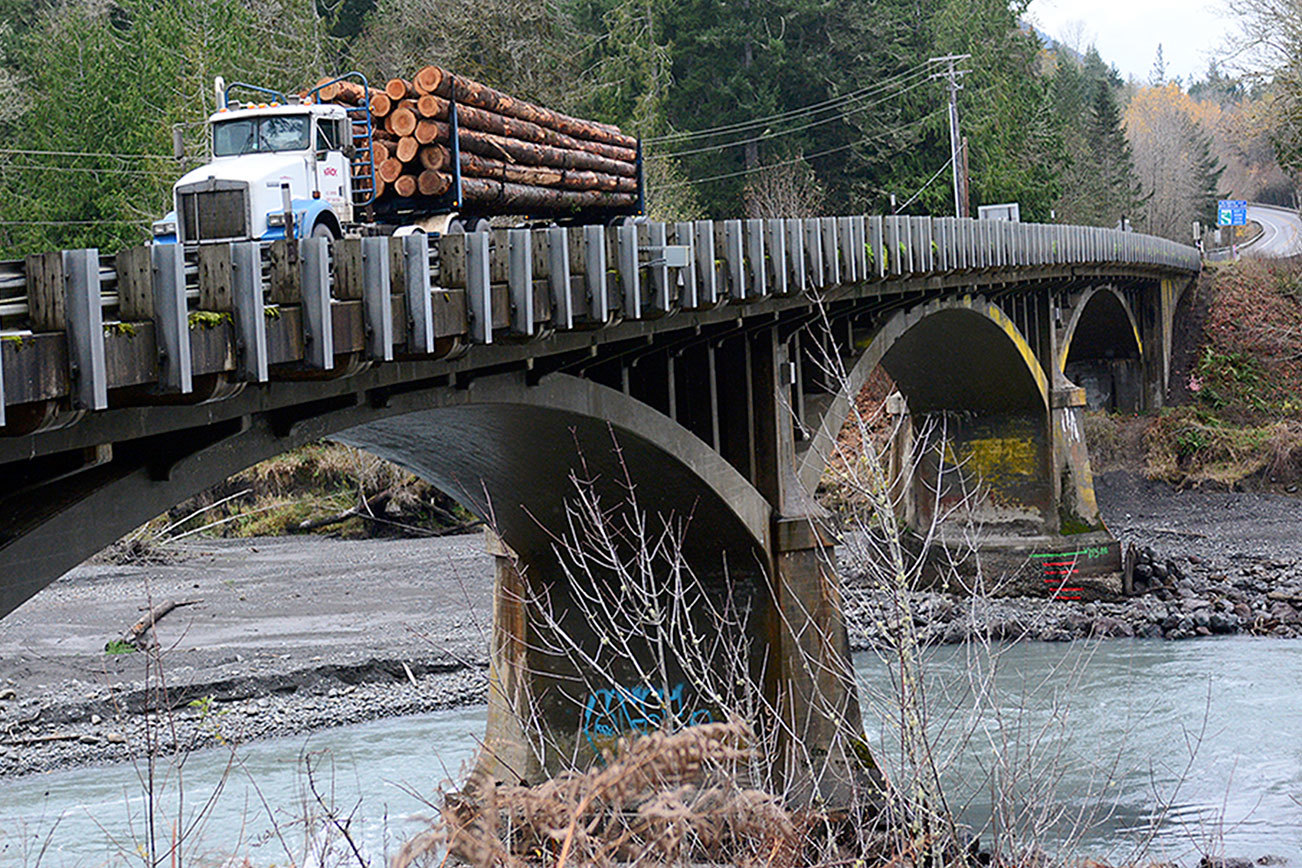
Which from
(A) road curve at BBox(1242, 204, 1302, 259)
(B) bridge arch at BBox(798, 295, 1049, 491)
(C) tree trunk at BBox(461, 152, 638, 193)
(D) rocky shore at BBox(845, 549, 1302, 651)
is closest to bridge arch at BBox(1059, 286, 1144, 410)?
(B) bridge arch at BBox(798, 295, 1049, 491)

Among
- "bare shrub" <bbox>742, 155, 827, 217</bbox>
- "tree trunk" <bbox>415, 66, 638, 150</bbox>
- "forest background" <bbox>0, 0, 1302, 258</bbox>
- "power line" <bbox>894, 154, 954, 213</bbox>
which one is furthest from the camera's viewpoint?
"power line" <bbox>894, 154, 954, 213</bbox>

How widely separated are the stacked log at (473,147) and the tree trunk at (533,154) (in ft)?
0.05

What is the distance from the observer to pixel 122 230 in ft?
131

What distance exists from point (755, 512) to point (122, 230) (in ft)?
94.7

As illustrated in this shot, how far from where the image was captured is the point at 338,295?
8352 mm

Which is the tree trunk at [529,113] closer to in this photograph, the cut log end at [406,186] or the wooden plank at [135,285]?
the cut log end at [406,186]

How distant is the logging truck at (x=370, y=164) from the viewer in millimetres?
14562

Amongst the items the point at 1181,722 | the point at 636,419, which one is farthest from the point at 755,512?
the point at 1181,722

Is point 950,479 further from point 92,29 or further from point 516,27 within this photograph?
point 92,29

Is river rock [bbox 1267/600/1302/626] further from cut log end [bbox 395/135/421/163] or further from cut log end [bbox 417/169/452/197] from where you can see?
cut log end [bbox 395/135/421/163]

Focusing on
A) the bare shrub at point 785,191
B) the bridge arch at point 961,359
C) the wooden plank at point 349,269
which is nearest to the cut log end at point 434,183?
the bridge arch at point 961,359

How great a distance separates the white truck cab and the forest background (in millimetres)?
21772

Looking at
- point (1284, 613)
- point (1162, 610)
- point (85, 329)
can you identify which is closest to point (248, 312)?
point (85, 329)

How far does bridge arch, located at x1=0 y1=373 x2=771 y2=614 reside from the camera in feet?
22.5
